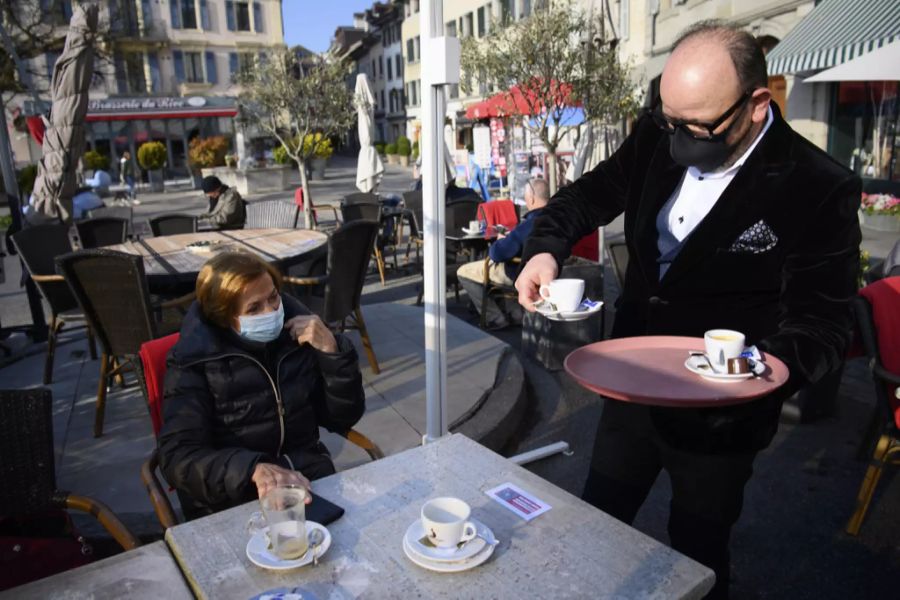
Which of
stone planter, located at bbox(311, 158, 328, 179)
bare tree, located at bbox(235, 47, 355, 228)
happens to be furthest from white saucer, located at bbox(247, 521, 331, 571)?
stone planter, located at bbox(311, 158, 328, 179)

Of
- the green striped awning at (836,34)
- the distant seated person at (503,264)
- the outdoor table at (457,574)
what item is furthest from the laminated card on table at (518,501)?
the green striped awning at (836,34)

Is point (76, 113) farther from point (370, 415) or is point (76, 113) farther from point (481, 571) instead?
point (481, 571)

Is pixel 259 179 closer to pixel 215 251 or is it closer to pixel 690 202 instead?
pixel 215 251

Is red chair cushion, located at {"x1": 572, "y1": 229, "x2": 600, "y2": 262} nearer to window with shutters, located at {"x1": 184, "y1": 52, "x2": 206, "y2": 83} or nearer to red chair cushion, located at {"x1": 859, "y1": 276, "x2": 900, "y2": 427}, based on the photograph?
red chair cushion, located at {"x1": 859, "y1": 276, "x2": 900, "y2": 427}

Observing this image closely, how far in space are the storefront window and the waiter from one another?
45.8ft

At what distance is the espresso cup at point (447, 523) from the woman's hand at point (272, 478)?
478 mm

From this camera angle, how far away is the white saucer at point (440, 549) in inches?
58.6

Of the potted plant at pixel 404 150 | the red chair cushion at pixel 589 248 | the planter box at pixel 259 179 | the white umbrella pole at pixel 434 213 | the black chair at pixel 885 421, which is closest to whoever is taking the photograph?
the white umbrella pole at pixel 434 213

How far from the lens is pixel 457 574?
1.48 m

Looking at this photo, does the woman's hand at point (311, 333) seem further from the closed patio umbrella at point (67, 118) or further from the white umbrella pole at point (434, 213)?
the closed patio umbrella at point (67, 118)

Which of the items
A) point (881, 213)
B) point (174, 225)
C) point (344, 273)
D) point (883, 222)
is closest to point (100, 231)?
point (174, 225)

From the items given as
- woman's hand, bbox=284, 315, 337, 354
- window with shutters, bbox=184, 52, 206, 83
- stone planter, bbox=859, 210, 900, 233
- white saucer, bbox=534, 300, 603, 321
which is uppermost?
window with shutters, bbox=184, 52, 206, 83

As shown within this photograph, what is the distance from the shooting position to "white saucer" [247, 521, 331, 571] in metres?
1.50

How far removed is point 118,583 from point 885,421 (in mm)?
3352
